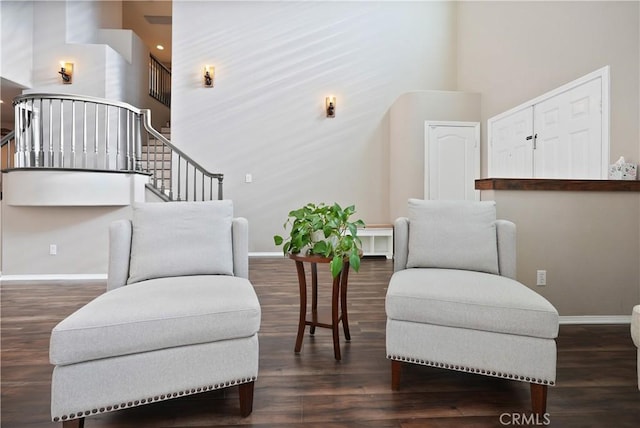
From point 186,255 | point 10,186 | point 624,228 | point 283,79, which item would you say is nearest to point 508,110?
point 624,228

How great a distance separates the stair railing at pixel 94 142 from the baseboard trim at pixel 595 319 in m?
4.23

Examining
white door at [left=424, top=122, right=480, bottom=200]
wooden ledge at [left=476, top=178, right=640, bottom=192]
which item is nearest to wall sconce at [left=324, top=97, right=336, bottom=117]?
white door at [left=424, top=122, right=480, bottom=200]

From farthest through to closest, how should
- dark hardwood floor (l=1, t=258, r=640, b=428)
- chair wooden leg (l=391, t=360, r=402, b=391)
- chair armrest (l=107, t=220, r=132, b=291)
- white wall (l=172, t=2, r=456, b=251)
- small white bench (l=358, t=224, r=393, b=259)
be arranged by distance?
white wall (l=172, t=2, r=456, b=251) → small white bench (l=358, t=224, r=393, b=259) → chair armrest (l=107, t=220, r=132, b=291) → chair wooden leg (l=391, t=360, r=402, b=391) → dark hardwood floor (l=1, t=258, r=640, b=428)

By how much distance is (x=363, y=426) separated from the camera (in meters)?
1.40

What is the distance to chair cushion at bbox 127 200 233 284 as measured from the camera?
186cm

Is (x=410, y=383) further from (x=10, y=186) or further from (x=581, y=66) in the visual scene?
(x=10, y=186)

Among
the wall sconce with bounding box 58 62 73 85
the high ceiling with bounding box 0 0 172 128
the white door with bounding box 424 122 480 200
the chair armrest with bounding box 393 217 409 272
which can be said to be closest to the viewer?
the chair armrest with bounding box 393 217 409 272

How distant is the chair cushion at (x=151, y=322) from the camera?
1.23 meters

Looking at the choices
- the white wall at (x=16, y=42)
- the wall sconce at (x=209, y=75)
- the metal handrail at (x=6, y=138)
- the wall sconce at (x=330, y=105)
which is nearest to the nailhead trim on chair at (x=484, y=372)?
the wall sconce at (x=330, y=105)

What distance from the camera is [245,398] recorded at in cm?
147

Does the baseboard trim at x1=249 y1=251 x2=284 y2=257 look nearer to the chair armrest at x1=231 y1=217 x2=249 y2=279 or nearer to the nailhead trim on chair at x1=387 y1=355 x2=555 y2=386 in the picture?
the chair armrest at x1=231 y1=217 x2=249 y2=279

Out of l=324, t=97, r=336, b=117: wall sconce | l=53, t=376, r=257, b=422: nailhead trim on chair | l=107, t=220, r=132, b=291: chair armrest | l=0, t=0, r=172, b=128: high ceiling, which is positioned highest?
l=0, t=0, r=172, b=128: high ceiling

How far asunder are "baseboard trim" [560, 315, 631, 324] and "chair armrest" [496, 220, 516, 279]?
3.44 feet

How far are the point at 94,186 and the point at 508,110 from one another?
5098 millimetres
